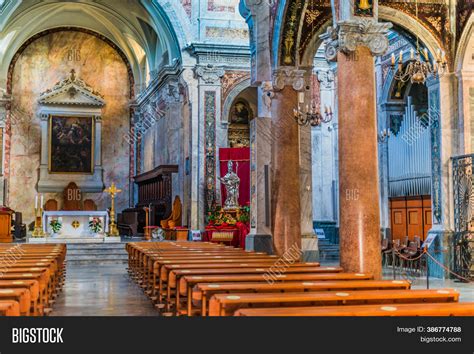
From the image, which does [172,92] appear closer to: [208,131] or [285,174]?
[208,131]

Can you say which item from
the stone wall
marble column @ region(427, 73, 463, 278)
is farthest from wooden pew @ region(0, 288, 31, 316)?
the stone wall

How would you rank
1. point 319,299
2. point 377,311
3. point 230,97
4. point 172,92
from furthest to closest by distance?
point 172,92
point 230,97
point 319,299
point 377,311

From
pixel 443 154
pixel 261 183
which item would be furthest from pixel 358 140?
pixel 443 154

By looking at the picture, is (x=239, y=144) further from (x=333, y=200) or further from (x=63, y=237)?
(x=63, y=237)

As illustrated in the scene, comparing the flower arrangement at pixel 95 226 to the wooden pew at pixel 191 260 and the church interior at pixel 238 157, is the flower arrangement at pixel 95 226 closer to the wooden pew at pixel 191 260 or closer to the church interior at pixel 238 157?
the church interior at pixel 238 157

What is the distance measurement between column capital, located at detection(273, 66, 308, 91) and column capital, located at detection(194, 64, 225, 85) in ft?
28.0

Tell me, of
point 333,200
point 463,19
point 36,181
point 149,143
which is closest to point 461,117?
point 463,19

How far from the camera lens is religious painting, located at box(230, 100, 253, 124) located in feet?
80.1

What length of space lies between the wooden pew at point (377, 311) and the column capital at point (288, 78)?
808cm

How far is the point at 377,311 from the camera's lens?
425 cm

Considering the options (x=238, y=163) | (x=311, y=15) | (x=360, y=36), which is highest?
(x=311, y=15)

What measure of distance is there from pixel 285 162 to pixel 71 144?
17.1m
